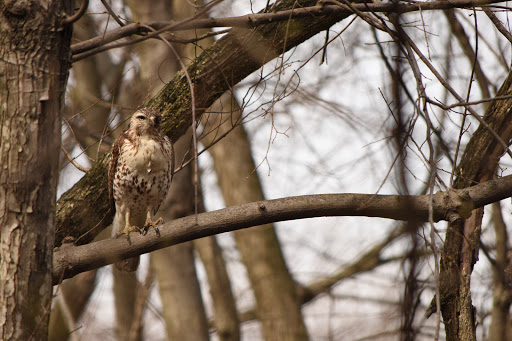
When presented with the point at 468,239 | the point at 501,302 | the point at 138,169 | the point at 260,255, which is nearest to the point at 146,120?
the point at 138,169

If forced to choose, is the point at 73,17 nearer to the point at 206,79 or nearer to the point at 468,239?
the point at 206,79

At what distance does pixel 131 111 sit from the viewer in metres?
5.03

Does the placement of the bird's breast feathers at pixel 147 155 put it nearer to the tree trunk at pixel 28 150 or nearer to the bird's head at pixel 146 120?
the bird's head at pixel 146 120

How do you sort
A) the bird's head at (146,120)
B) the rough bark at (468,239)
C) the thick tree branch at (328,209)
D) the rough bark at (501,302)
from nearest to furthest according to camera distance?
the thick tree branch at (328,209) → the rough bark at (468,239) → the bird's head at (146,120) → the rough bark at (501,302)

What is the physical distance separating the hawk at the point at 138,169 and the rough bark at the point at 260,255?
2523 mm

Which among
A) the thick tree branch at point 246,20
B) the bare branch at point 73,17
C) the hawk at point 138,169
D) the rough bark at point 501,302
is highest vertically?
the hawk at point 138,169

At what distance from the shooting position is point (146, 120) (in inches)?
191

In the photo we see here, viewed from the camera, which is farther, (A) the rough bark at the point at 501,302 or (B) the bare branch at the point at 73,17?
(A) the rough bark at the point at 501,302

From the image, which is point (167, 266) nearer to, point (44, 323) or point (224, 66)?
point (224, 66)

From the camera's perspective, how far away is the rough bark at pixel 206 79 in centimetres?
454

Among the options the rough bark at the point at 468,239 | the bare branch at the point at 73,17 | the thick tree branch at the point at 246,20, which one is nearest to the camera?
the bare branch at the point at 73,17

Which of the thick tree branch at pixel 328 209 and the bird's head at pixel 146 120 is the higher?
the bird's head at pixel 146 120

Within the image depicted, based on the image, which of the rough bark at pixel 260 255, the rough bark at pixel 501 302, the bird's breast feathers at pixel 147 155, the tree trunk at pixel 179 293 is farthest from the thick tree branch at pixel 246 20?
the tree trunk at pixel 179 293

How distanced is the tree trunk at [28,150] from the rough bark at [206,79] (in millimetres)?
1714
